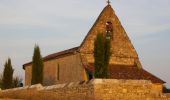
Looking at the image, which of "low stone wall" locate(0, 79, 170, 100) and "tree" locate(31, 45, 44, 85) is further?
"tree" locate(31, 45, 44, 85)

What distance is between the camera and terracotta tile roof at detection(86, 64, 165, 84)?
32.0 metres

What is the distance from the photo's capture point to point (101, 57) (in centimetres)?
2331

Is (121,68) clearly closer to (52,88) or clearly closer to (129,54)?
(129,54)

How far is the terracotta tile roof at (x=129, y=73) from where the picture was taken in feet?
105

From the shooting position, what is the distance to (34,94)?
85.3 feet

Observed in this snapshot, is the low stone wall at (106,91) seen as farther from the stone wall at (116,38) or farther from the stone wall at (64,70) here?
the stone wall at (116,38)

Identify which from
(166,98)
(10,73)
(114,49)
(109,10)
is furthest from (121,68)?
(166,98)

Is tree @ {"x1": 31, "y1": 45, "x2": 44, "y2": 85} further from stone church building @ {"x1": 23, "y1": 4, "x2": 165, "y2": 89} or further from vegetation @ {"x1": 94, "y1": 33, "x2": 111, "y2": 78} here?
vegetation @ {"x1": 94, "y1": 33, "x2": 111, "y2": 78}

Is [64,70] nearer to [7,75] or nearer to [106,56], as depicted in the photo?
[7,75]

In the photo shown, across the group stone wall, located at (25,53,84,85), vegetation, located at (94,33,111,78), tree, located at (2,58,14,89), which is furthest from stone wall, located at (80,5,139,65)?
vegetation, located at (94,33,111,78)

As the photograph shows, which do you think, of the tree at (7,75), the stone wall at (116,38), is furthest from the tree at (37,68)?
the stone wall at (116,38)

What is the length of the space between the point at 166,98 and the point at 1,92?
48.4 ft

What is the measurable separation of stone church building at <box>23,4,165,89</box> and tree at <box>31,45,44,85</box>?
4582mm

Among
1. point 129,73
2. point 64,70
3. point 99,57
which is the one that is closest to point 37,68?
point 64,70
